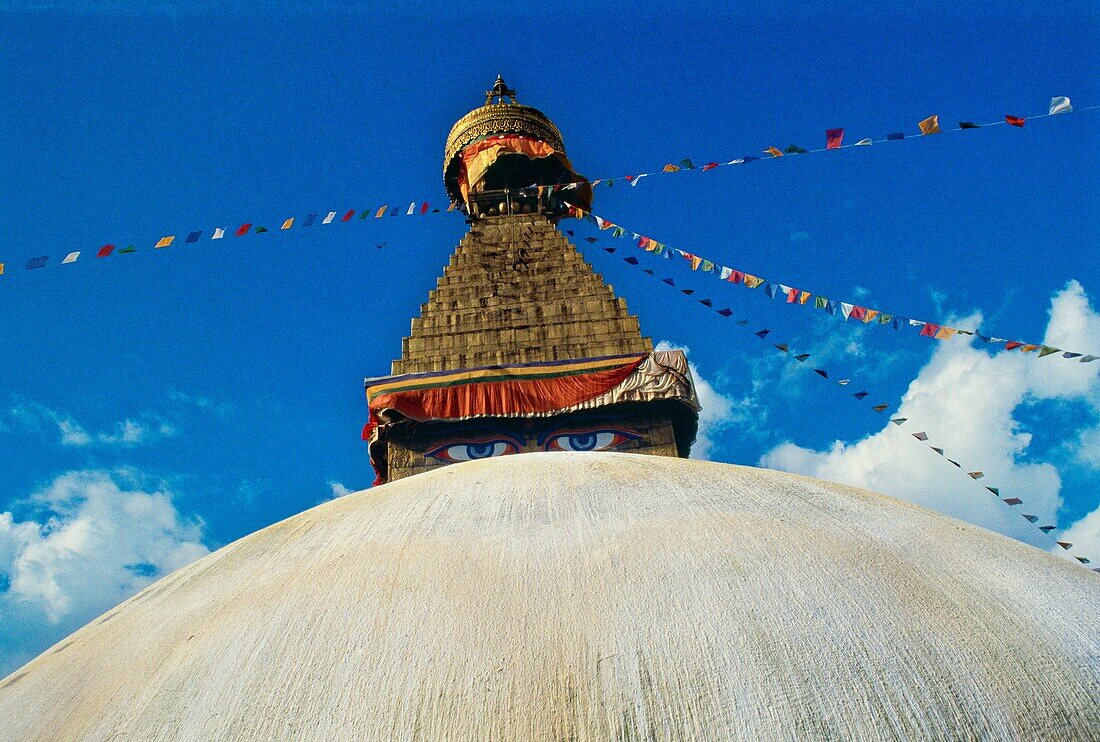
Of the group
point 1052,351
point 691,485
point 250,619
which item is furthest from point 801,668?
point 1052,351

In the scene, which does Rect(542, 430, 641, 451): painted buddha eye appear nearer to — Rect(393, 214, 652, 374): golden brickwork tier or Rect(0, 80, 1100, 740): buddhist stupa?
Rect(393, 214, 652, 374): golden brickwork tier

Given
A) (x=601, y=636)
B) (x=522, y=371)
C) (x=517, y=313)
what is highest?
(x=517, y=313)

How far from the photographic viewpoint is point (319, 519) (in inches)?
116

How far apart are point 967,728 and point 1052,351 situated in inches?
211

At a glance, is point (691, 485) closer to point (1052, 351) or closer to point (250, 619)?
point (250, 619)

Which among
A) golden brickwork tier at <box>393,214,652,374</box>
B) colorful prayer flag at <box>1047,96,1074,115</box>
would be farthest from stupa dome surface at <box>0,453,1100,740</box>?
golden brickwork tier at <box>393,214,652,374</box>

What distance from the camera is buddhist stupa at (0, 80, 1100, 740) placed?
186 centimetres

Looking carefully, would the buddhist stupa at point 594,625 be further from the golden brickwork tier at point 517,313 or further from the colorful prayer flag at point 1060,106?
the golden brickwork tier at point 517,313

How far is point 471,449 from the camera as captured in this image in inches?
335

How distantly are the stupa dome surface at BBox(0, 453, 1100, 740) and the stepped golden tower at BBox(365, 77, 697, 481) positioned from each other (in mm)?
5675

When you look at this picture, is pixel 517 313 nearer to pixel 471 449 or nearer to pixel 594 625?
pixel 471 449

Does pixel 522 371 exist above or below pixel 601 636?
above

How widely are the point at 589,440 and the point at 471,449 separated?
4.23 ft

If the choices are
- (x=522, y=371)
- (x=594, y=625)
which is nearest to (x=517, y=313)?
(x=522, y=371)
